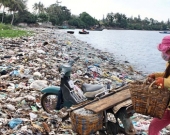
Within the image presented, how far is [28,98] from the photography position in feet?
15.6

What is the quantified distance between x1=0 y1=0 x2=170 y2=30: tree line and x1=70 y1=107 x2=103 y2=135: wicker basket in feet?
144

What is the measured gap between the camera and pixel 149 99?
2.42 m

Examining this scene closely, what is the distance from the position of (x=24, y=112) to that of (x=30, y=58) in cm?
454

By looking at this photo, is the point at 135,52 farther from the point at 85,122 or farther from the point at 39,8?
the point at 39,8

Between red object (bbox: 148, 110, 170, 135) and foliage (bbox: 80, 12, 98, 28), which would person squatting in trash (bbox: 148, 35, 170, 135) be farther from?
foliage (bbox: 80, 12, 98, 28)

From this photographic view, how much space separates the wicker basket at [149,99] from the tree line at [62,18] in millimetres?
44115

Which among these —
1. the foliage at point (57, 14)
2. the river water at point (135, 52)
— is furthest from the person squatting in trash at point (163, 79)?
the foliage at point (57, 14)

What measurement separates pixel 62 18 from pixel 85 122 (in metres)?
88.9

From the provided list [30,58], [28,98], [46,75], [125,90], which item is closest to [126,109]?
[125,90]

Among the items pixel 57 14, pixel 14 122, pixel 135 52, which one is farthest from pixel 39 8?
pixel 14 122

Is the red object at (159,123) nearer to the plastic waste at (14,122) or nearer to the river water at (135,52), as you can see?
the plastic waste at (14,122)

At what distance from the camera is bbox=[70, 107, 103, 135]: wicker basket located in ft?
8.82

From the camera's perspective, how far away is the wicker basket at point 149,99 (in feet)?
7.79

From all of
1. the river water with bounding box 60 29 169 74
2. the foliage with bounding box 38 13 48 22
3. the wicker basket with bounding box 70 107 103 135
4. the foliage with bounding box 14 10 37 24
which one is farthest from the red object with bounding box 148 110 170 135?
the foliage with bounding box 38 13 48 22
